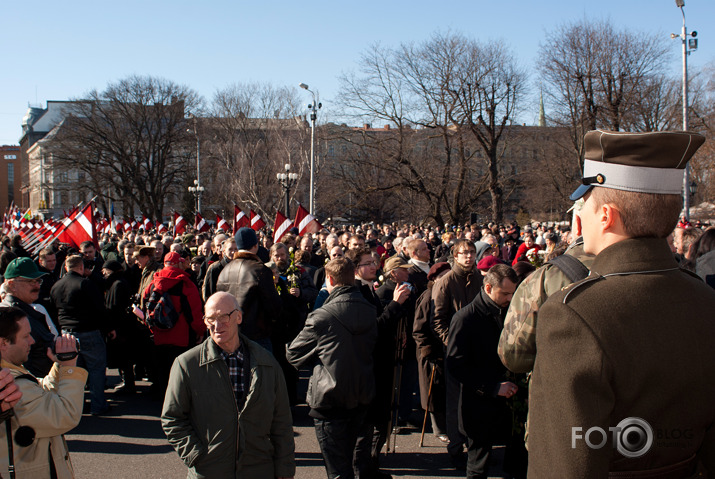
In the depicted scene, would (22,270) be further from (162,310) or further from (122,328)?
(122,328)

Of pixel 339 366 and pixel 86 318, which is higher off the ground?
pixel 339 366

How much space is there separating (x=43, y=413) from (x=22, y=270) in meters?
3.05

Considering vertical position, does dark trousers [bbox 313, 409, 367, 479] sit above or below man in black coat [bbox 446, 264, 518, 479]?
below

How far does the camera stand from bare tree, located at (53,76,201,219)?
4728cm

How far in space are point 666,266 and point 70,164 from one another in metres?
51.0

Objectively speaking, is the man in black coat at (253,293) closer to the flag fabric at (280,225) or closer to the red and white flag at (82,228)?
the red and white flag at (82,228)

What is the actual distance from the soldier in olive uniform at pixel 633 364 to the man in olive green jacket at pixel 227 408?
218 cm

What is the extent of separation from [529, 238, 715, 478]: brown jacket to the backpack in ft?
20.0

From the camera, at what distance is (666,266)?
5.38 ft

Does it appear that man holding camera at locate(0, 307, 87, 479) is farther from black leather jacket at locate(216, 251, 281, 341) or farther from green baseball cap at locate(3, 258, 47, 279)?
black leather jacket at locate(216, 251, 281, 341)

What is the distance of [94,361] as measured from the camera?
7.43 m

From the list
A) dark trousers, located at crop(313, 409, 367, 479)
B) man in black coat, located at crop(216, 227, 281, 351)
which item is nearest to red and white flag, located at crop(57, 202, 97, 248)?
man in black coat, located at crop(216, 227, 281, 351)

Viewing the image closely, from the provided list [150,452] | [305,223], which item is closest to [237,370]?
[150,452]

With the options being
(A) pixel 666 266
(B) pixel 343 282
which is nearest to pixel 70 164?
(B) pixel 343 282
